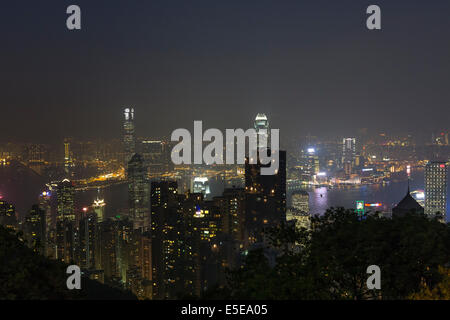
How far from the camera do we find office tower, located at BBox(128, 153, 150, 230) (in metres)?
26.5

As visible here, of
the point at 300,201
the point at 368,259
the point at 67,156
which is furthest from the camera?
the point at 67,156

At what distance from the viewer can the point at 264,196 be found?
65.6ft

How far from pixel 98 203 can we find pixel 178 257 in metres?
14.7

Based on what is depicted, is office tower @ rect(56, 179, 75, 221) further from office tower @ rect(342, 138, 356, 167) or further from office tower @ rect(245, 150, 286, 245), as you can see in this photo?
office tower @ rect(342, 138, 356, 167)

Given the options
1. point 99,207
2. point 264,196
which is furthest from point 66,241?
point 99,207

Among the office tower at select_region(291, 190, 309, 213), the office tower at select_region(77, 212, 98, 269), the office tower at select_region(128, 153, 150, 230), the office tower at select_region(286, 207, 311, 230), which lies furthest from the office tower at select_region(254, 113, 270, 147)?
the office tower at select_region(77, 212, 98, 269)

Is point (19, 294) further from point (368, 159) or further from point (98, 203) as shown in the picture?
point (368, 159)

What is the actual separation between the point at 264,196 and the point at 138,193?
40.9ft

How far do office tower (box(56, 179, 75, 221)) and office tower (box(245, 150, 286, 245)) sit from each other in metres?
11.2

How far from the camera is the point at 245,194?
20.0 m

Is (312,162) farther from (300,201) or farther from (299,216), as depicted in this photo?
(299,216)

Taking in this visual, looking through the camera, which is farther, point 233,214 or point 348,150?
point 348,150

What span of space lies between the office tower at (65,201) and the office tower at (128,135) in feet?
28.5
